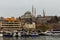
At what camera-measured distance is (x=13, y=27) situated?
86.4m

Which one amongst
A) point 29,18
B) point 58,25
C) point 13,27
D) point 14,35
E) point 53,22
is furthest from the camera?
point 29,18

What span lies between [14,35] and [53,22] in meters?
51.6

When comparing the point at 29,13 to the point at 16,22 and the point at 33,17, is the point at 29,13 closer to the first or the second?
the point at 33,17

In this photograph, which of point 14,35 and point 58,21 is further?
point 58,21

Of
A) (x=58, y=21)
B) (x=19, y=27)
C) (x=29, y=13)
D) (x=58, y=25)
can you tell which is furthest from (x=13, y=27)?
(x=29, y=13)

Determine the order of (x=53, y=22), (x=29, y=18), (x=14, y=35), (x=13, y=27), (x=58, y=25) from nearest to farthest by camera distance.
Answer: (x=14, y=35), (x=13, y=27), (x=58, y=25), (x=53, y=22), (x=29, y=18)

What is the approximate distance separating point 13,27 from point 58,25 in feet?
72.2

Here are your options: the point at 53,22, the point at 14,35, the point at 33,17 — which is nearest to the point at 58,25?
the point at 53,22

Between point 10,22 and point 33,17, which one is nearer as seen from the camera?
point 10,22

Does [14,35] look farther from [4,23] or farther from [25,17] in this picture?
[25,17]

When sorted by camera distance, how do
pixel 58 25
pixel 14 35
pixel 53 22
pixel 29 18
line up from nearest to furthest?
pixel 14 35
pixel 58 25
pixel 53 22
pixel 29 18

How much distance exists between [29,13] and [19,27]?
128 feet

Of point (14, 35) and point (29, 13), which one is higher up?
point (29, 13)

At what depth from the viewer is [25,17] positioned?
405 feet
